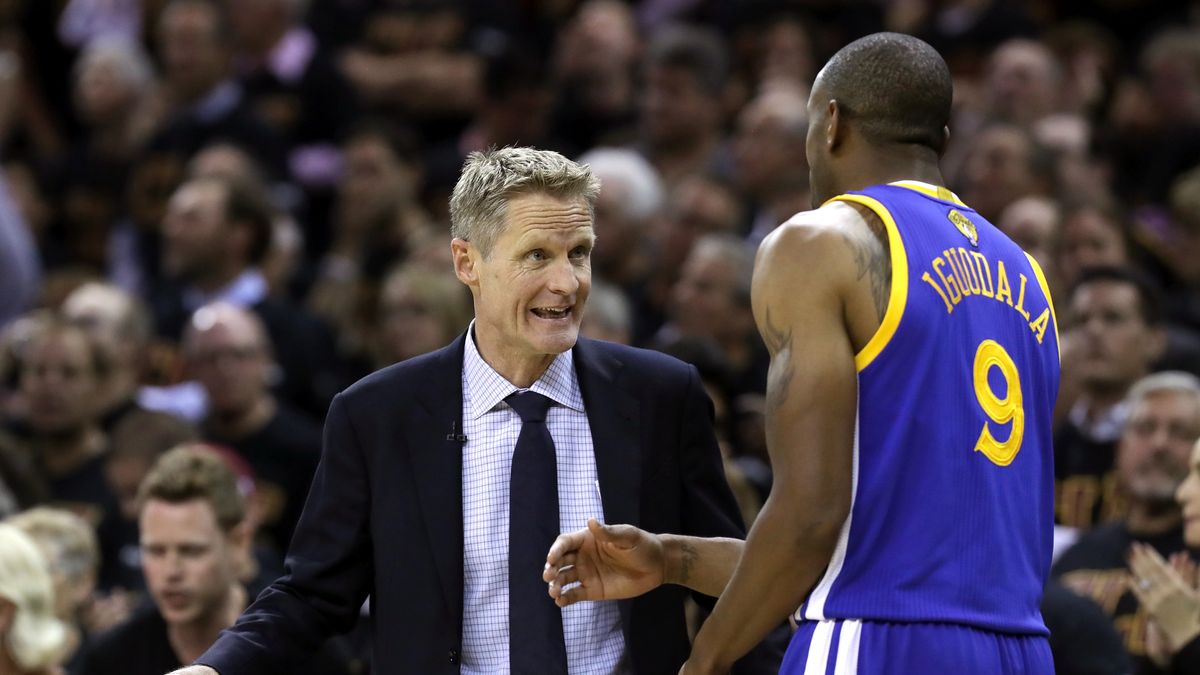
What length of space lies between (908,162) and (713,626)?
1072mm

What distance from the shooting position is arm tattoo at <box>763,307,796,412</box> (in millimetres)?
3582

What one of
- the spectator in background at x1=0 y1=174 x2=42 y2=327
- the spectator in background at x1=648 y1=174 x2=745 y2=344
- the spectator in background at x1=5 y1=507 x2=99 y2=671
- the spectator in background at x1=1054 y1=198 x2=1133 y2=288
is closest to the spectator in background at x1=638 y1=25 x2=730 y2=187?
the spectator in background at x1=648 y1=174 x2=745 y2=344

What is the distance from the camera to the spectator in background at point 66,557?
7145 millimetres

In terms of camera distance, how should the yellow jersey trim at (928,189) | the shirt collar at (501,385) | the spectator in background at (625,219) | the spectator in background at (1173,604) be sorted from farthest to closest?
the spectator in background at (625,219) → the spectator in background at (1173,604) → the shirt collar at (501,385) → the yellow jersey trim at (928,189)

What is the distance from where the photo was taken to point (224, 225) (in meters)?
10.2

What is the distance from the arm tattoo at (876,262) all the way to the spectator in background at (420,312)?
5.66 meters

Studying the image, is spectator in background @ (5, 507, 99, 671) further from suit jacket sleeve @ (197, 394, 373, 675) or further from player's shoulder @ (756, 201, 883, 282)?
player's shoulder @ (756, 201, 883, 282)

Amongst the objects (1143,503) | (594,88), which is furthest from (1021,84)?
(1143,503)

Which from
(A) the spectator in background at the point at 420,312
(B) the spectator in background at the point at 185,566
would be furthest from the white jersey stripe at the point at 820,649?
(A) the spectator in background at the point at 420,312

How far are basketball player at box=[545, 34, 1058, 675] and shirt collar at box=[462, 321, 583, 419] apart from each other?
0.72m

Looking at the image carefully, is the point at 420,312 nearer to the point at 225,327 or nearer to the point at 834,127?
the point at 225,327

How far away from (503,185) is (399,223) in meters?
6.83

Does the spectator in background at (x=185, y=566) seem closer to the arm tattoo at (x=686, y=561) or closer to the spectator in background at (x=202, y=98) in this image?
the arm tattoo at (x=686, y=561)

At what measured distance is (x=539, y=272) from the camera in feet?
13.5
